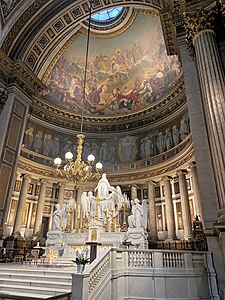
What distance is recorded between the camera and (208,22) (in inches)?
314

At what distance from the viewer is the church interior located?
6418mm

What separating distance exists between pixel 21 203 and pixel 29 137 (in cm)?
503

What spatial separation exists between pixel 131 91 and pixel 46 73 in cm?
890

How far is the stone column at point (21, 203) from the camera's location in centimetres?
1659

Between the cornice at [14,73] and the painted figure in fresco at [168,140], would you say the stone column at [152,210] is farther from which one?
the cornice at [14,73]

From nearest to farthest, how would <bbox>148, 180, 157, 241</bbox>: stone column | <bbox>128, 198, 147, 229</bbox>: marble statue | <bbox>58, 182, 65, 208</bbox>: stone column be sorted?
1. <bbox>128, 198, 147, 229</bbox>: marble statue
2. <bbox>148, 180, 157, 241</bbox>: stone column
3. <bbox>58, 182, 65, 208</bbox>: stone column

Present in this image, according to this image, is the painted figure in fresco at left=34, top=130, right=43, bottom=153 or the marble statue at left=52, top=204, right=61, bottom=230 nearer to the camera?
the marble statue at left=52, top=204, right=61, bottom=230

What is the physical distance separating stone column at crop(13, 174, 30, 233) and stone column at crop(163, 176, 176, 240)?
1045 centimetres

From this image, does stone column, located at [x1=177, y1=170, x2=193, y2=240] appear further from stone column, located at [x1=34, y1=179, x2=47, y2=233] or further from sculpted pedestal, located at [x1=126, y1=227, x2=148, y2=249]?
stone column, located at [x1=34, y1=179, x2=47, y2=233]

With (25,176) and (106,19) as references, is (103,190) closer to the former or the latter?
(25,176)

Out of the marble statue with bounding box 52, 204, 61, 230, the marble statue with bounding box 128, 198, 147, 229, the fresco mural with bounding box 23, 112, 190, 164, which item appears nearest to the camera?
the marble statue with bounding box 128, 198, 147, 229

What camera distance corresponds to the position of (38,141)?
63.6 feet

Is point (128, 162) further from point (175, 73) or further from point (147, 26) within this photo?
point (147, 26)

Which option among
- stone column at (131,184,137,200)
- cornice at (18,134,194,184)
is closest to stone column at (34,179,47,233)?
cornice at (18,134,194,184)
